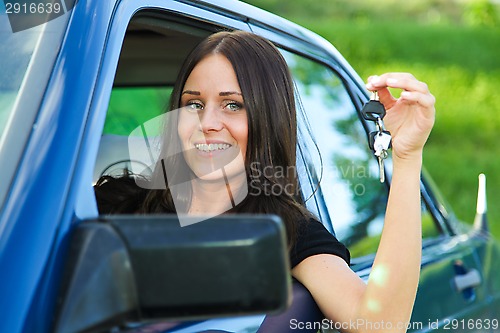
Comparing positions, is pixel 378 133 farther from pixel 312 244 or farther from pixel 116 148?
pixel 116 148

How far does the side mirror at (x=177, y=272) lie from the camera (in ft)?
4.61

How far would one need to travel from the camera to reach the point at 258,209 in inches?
96.0

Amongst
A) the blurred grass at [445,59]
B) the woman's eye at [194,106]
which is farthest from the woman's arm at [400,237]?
the blurred grass at [445,59]

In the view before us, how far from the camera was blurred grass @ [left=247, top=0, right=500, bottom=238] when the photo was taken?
15523mm

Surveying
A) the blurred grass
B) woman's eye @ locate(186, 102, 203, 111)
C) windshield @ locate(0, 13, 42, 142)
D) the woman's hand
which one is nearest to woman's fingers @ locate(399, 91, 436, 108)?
the woman's hand

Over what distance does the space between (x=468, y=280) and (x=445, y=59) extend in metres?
19.1

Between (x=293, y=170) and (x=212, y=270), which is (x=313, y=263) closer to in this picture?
(x=293, y=170)

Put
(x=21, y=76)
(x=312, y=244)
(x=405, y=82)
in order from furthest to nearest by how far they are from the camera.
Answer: (x=312, y=244), (x=405, y=82), (x=21, y=76)

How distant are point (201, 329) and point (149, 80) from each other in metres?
2.14

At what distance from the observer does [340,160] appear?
322 centimetres

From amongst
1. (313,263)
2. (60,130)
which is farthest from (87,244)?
(313,263)

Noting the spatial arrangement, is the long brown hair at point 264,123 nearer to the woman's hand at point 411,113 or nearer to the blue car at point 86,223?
the blue car at point 86,223

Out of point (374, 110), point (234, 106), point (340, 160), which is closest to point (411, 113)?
point (374, 110)

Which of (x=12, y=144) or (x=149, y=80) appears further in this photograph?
(x=149, y=80)
